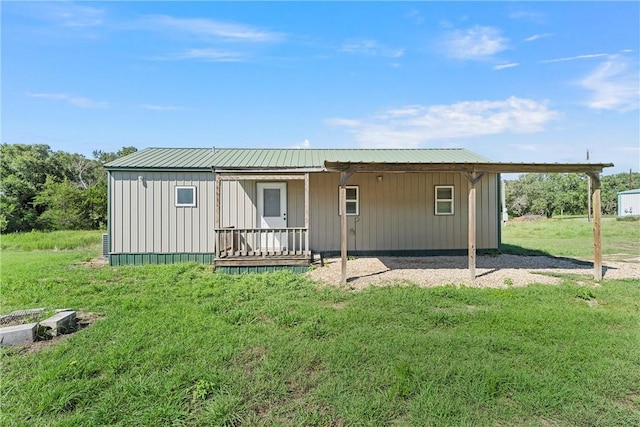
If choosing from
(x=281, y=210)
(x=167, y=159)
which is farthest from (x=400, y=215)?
(x=167, y=159)

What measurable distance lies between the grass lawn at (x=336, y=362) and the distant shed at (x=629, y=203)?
109ft

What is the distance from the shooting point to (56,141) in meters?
29.2

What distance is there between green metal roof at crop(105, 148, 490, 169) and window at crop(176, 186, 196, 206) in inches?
25.3

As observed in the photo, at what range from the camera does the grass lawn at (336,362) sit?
2598 millimetres

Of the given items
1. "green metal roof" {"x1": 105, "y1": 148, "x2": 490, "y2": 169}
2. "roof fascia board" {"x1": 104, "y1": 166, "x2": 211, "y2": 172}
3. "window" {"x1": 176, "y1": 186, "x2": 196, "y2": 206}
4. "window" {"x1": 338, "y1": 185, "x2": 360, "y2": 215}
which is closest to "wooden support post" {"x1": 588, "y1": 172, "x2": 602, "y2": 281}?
"green metal roof" {"x1": 105, "y1": 148, "x2": 490, "y2": 169}

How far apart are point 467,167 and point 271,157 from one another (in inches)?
255

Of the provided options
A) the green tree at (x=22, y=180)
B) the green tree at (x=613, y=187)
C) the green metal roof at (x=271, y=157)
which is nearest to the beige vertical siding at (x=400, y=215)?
the green metal roof at (x=271, y=157)

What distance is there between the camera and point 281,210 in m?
10.1

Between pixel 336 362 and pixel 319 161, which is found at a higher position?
pixel 319 161

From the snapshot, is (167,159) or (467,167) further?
(167,159)

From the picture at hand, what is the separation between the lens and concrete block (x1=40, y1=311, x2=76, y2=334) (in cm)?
406

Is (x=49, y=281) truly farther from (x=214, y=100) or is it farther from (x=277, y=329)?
(x=214, y=100)

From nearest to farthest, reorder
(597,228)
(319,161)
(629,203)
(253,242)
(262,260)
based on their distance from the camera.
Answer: (597,228) → (262,260) → (253,242) → (319,161) → (629,203)

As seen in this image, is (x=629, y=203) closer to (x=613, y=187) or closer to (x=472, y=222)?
(x=613, y=187)
